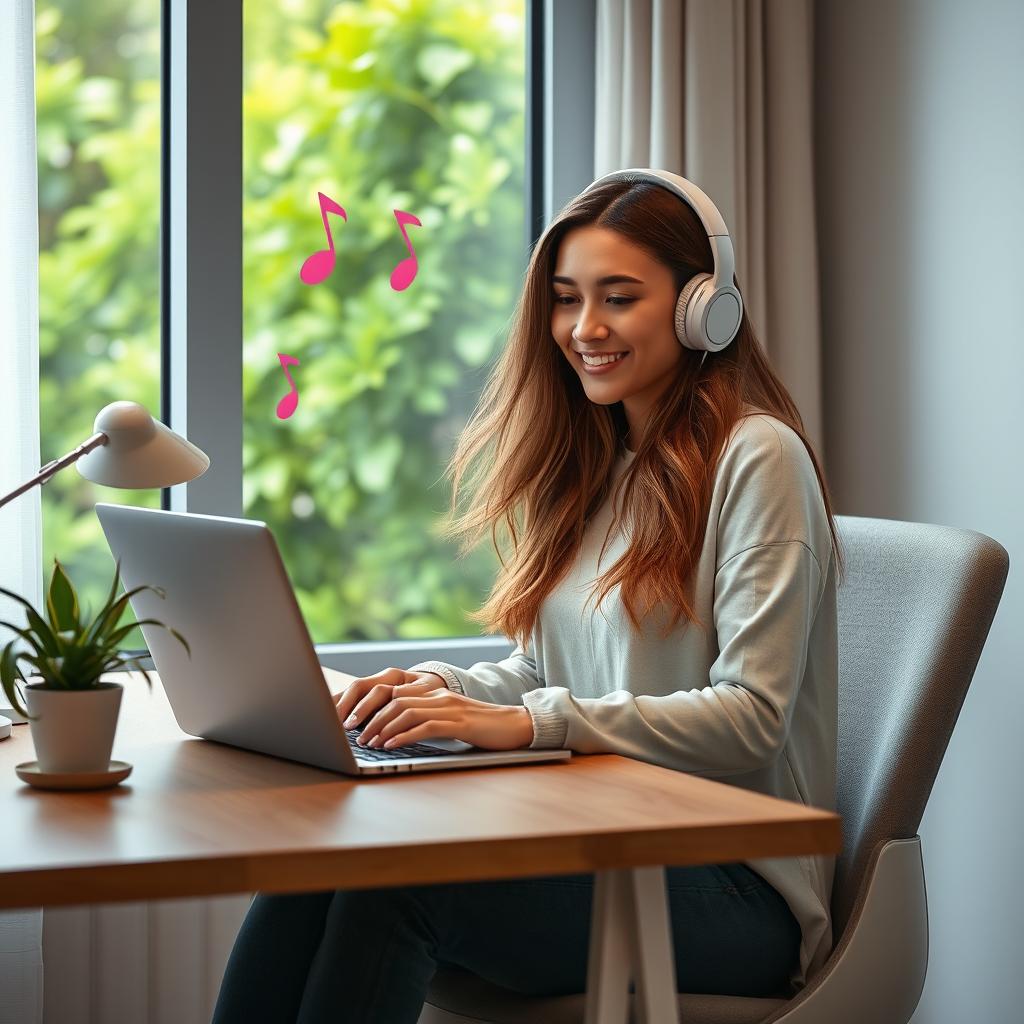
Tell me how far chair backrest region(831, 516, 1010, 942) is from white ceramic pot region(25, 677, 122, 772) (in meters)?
0.77

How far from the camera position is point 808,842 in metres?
0.99

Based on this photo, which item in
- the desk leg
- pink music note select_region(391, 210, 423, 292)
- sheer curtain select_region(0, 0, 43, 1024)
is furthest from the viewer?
pink music note select_region(391, 210, 423, 292)

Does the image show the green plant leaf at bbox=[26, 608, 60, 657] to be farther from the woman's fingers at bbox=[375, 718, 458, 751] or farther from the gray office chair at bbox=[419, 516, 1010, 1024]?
the gray office chair at bbox=[419, 516, 1010, 1024]

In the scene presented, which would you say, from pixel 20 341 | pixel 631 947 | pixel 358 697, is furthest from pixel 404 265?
pixel 631 947

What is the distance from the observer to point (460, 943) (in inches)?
48.8

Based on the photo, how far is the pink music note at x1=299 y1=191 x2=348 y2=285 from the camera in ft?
7.52

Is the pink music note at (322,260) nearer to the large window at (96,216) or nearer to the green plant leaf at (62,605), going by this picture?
the large window at (96,216)

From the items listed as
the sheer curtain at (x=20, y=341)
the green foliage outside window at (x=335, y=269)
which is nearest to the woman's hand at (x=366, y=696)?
the sheer curtain at (x=20, y=341)

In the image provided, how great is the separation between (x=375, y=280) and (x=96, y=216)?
46cm

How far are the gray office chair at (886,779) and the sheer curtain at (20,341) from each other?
754 millimetres

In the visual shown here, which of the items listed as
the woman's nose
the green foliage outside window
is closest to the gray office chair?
the woman's nose

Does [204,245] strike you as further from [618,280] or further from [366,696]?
[366,696]

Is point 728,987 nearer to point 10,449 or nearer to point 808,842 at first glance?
point 808,842

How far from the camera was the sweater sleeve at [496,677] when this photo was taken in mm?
1518
